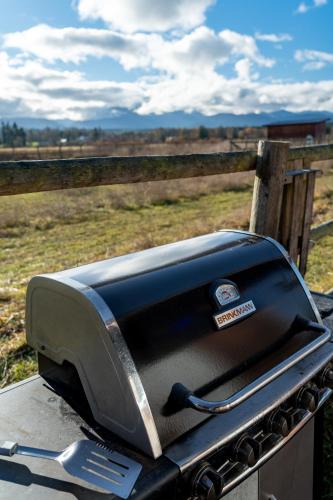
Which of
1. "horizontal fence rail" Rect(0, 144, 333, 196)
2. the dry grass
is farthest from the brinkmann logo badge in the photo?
the dry grass

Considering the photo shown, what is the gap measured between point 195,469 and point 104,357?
0.36 metres

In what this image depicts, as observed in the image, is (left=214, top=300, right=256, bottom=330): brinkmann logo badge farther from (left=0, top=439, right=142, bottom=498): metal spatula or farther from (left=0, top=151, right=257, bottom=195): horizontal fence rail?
(left=0, top=151, right=257, bottom=195): horizontal fence rail

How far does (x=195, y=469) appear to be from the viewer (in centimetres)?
105

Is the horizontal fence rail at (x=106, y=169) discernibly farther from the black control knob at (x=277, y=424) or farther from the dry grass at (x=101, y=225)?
the dry grass at (x=101, y=225)

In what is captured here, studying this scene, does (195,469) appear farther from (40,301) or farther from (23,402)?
(40,301)

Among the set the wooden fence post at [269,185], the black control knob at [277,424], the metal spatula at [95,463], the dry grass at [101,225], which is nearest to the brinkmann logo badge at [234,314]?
the black control knob at [277,424]

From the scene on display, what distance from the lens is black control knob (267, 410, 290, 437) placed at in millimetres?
1252

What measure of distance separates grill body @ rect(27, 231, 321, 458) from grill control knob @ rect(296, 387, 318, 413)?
129mm

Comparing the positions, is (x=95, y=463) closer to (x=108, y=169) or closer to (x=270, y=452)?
(x=270, y=452)

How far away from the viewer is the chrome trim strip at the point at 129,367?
3.44 ft

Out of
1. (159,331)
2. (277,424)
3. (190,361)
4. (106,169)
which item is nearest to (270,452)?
(277,424)

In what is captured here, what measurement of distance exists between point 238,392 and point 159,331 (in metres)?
0.27

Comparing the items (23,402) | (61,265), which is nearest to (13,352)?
(23,402)

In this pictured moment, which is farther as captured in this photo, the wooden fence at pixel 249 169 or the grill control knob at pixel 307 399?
the wooden fence at pixel 249 169
